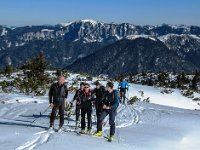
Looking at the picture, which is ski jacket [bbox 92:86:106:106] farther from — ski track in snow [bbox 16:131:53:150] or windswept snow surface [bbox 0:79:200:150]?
ski track in snow [bbox 16:131:53:150]

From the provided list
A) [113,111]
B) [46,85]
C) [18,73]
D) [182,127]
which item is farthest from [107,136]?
[18,73]

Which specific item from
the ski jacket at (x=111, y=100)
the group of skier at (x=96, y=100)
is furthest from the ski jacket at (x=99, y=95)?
the ski jacket at (x=111, y=100)

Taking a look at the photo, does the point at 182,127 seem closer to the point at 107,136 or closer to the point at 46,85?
the point at 107,136

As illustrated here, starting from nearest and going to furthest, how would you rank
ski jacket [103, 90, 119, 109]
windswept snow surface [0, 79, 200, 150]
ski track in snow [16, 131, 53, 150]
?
1. ski track in snow [16, 131, 53, 150]
2. windswept snow surface [0, 79, 200, 150]
3. ski jacket [103, 90, 119, 109]

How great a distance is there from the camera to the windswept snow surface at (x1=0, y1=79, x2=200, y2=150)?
15.4 m

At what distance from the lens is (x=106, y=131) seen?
19.6m

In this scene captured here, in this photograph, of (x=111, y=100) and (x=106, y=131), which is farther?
(x=106, y=131)

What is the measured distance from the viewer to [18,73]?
151 feet

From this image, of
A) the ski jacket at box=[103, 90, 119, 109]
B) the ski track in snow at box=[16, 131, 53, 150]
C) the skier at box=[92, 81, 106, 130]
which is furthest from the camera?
the skier at box=[92, 81, 106, 130]

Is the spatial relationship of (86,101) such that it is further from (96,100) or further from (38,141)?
(38,141)

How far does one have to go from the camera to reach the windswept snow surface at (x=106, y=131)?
50.5 ft

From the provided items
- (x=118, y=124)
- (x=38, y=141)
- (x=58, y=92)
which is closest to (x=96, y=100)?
(x=58, y=92)

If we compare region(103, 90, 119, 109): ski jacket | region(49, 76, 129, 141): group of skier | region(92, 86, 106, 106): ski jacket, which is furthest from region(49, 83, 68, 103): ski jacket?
region(103, 90, 119, 109): ski jacket

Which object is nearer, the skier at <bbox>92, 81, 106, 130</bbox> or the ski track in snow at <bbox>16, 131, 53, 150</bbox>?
the ski track in snow at <bbox>16, 131, 53, 150</bbox>
